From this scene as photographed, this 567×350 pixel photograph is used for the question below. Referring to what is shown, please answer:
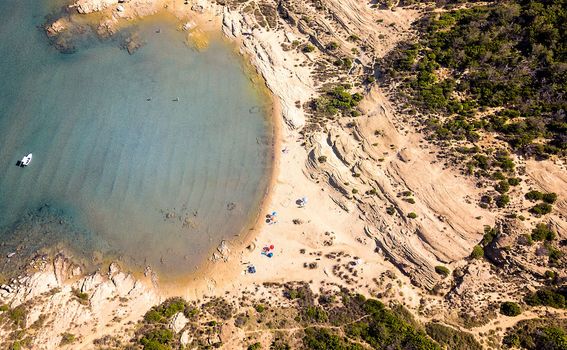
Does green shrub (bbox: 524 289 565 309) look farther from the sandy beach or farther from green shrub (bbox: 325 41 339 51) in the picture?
green shrub (bbox: 325 41 339 51)

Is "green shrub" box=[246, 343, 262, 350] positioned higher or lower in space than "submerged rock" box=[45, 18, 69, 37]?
lower

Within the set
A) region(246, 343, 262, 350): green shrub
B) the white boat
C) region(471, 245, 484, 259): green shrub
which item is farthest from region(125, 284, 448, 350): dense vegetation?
the white boat

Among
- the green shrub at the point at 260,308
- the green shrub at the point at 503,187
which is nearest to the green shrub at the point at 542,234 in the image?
the green shrub at the point at 503,187

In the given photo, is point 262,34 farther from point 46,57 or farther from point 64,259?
point 64,259

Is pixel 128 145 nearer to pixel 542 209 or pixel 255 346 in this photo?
pixel 255 346

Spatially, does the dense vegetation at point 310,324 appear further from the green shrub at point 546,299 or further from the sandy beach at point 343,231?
the green shrub at point 546,299
